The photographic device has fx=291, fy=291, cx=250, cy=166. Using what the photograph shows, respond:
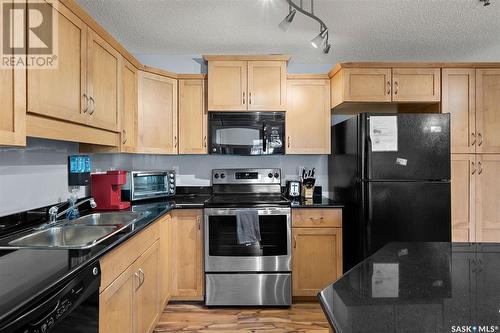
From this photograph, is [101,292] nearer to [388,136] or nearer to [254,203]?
[254,203]

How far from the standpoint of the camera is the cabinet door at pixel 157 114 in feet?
8.95

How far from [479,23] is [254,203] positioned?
2448mm

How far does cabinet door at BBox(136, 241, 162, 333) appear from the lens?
1.82 m

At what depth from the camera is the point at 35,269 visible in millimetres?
1054

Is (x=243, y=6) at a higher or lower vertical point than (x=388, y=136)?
higher

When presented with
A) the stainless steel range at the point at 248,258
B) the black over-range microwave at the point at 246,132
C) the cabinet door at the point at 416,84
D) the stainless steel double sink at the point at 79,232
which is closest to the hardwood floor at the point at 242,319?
the stainless steel range at the point at 248,258

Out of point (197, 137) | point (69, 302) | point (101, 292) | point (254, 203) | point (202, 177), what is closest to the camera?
point (69, 302)

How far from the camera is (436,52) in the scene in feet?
10.1

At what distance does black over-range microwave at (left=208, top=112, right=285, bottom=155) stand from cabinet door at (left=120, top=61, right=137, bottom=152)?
71 cm

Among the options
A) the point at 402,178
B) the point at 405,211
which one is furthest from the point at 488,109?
the point at 405,211

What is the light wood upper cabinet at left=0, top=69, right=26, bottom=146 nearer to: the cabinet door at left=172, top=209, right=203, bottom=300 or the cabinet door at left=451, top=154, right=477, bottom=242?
the cabinet door at left=172, top=209, right=203, bottom=300

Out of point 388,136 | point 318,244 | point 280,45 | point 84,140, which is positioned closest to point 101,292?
point 84,140

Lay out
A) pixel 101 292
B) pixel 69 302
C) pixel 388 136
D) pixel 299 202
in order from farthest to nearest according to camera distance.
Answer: pixel 299 202 < pixel 388 136 < pixel 101 292 < pixel 69 302

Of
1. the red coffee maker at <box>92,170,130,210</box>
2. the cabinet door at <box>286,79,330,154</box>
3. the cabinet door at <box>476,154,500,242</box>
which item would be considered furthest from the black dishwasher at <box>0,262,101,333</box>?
the cabinet door at <box>476,154,500,242</box>
